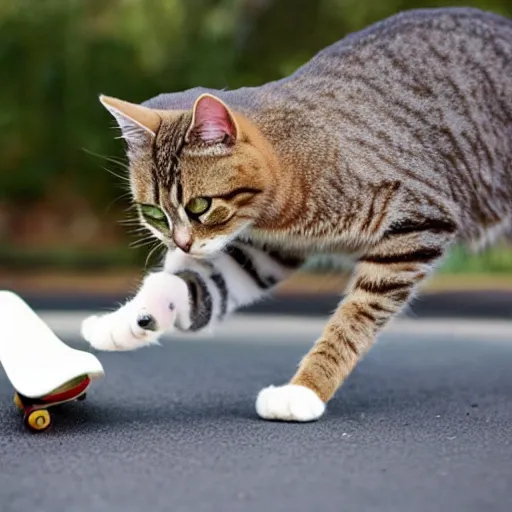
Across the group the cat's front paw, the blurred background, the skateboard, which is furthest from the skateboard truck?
the blurred background

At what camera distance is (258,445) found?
1025 millimetres

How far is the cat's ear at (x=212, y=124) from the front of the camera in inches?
47.5

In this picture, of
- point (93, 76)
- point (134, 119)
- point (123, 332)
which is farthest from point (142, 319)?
point (93, 76)

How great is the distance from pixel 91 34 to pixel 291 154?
7.96 ft

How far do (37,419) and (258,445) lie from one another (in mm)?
296

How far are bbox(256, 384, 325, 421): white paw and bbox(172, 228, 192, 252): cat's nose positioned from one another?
9.9 inches

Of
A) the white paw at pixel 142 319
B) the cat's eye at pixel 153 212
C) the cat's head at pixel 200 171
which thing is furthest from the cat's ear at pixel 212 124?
the white paw at pixel 142 319

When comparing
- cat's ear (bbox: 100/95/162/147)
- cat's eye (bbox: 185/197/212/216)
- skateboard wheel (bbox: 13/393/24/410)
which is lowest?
skateboard wheel (bbox: 13/393/24/410)

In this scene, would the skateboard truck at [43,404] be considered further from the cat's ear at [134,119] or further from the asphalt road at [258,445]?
the cat's ear at [134,119]

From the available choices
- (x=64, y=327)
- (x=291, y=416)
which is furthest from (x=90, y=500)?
(x=64, y=327)

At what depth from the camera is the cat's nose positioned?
4.17ft

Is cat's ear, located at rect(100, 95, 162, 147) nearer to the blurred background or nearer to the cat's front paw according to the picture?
the cat's front paw

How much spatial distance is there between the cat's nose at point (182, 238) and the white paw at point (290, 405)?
0.25 metres

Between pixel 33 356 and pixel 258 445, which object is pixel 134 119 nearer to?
pixel 33 356
